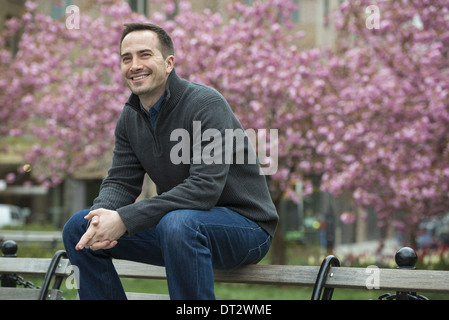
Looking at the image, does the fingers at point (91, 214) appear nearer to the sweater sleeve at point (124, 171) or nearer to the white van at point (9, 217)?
the sweater sleeve at point (124, 171)

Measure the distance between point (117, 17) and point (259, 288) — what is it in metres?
6.63

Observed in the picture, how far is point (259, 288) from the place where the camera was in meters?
10.2

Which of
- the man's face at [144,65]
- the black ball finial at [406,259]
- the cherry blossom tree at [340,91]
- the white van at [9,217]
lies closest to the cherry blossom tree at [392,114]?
the cherry blossom tree at [340,91]

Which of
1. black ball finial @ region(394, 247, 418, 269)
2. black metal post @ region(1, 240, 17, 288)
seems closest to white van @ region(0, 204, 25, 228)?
black metal post @ region(1, 240, 17, 288)

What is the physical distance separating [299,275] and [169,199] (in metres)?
0.77

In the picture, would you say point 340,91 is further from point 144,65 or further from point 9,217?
point 9,217

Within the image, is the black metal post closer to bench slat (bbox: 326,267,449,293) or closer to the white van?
bench slat (bbox: 326,267,449,293)

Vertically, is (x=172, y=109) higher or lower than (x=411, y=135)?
higher

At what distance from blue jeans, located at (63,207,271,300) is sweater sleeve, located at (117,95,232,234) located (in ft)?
0.24

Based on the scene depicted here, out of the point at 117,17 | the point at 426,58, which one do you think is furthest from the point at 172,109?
the point at 117,17

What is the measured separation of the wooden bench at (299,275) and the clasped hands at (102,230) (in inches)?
26.1

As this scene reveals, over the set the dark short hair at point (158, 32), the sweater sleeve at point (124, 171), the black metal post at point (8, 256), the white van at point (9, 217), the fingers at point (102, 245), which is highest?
the dark short hair at point (158, 32)

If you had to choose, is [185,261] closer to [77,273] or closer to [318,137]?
[77,273]

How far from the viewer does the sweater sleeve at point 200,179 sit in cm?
285
